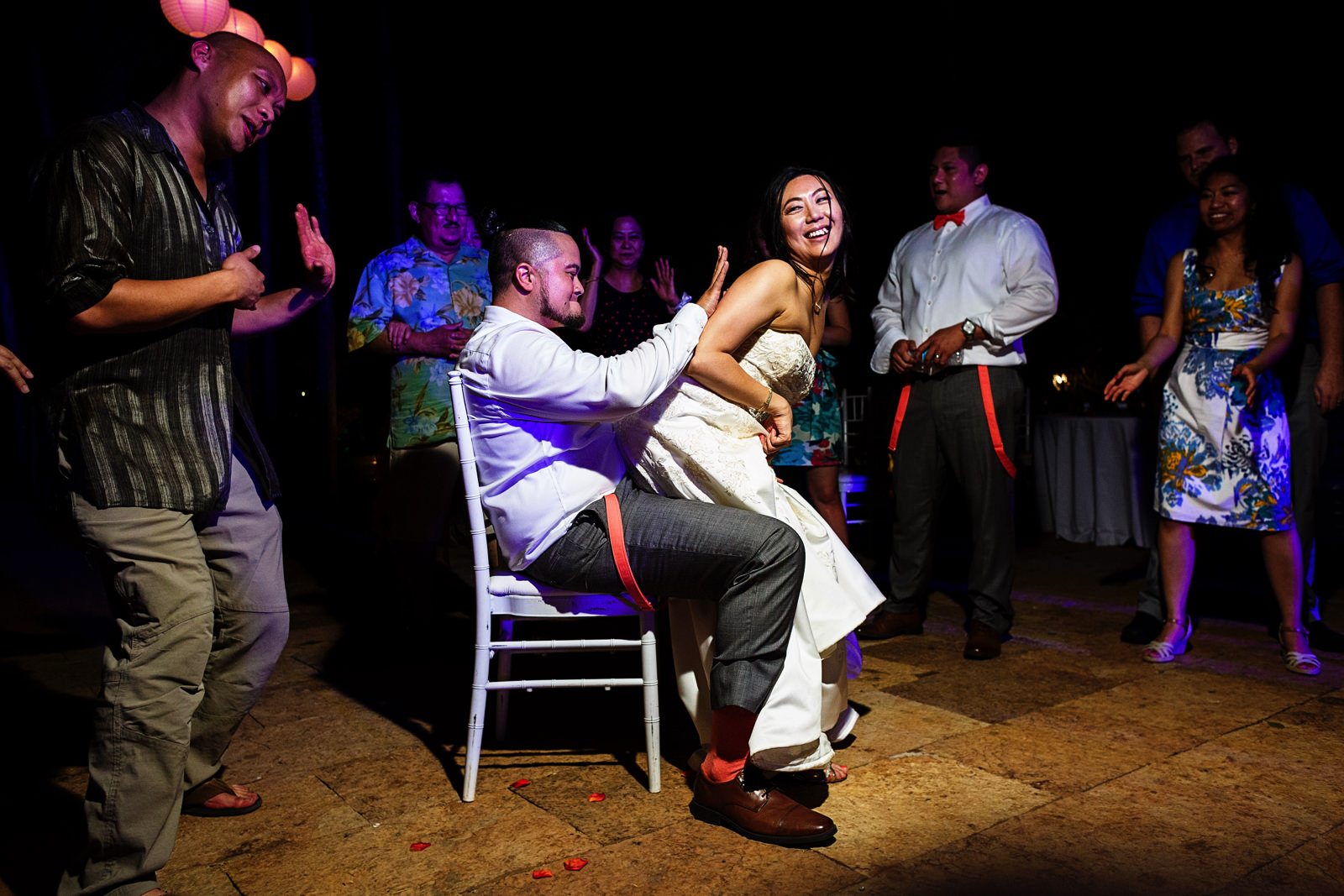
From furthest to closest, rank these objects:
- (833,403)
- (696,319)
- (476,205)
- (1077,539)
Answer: (476,205) → (1077,539) → (833,403) → (696,319)

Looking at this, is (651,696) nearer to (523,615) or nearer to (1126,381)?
(523,615)

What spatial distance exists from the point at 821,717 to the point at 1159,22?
566 cm

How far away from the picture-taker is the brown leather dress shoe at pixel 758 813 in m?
1.93

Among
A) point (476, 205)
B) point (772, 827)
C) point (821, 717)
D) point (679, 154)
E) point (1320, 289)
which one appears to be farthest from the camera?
point (476, 205)

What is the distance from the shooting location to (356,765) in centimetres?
245

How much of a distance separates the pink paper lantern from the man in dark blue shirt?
4.63 meters

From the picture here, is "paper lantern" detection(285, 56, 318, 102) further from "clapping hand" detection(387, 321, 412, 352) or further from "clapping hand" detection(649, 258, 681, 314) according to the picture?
"clapping hand" detection(387, 321, 412, 352)

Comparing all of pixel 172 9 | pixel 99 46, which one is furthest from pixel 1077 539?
pixel 99 46

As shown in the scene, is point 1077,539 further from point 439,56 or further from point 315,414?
point 315,414

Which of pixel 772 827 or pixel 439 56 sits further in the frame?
pixel 439 56

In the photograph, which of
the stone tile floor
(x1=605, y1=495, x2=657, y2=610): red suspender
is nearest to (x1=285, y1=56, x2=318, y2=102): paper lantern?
the stone tile floor

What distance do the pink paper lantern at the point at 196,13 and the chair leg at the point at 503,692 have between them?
4092mm

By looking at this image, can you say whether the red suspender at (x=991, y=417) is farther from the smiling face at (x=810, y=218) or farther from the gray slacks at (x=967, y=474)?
the smiling face at (x=810, y=218)

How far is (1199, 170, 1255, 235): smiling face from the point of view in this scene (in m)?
3.13
